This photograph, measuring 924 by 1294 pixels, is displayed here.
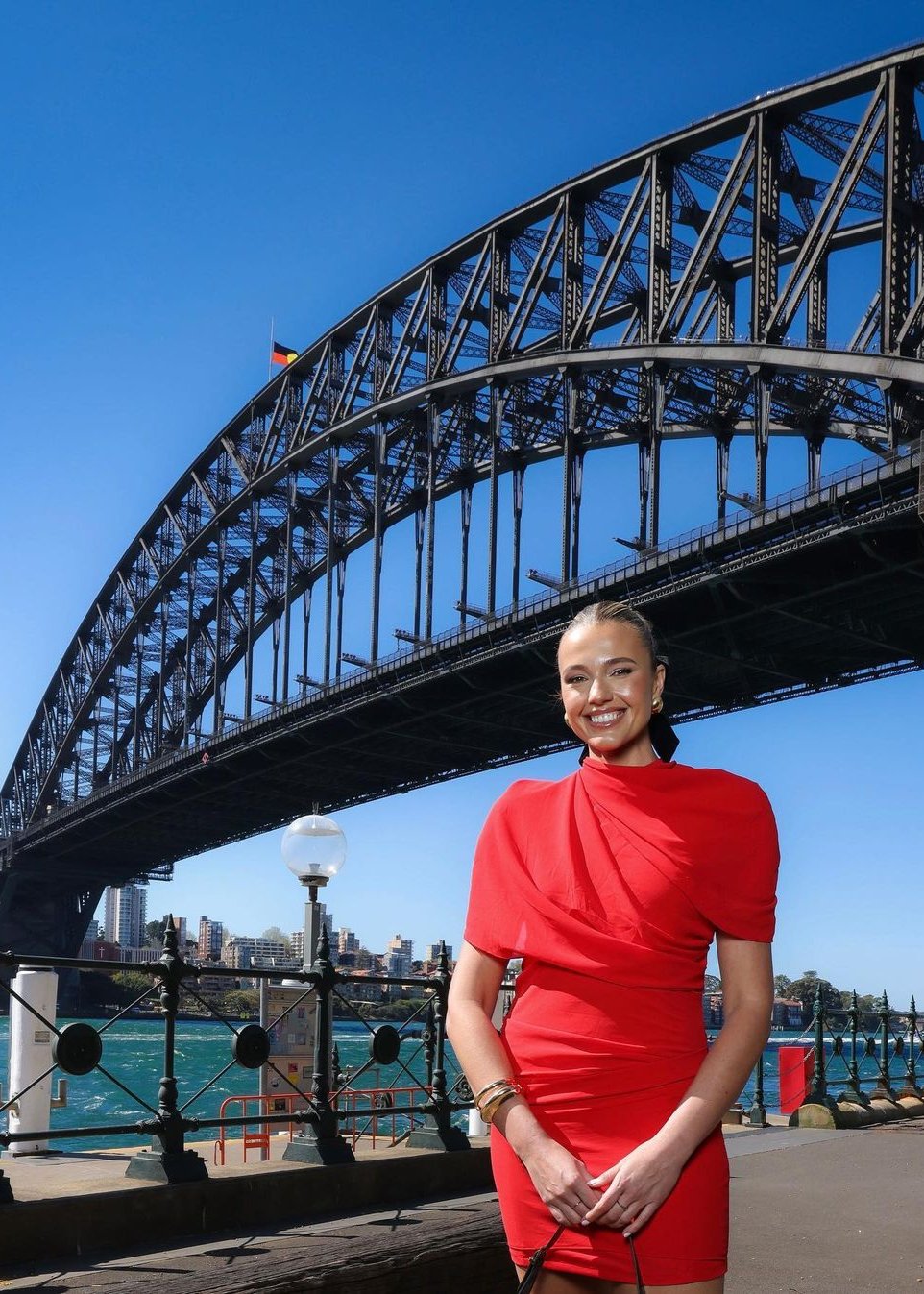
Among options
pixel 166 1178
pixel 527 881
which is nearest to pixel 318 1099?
pixel 166 1178

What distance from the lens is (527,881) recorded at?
2.09 m

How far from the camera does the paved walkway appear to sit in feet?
7.97

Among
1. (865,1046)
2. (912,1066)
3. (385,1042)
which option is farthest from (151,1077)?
(385,1042)

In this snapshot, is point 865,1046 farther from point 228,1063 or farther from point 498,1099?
point 498,1099

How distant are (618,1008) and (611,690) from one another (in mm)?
492

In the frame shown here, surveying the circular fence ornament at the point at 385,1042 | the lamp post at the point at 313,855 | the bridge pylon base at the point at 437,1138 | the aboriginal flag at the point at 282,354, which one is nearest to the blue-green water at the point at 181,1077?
the circular fence ornament at the point at 385,1042

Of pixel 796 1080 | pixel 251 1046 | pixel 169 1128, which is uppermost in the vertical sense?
pixel 251 1046

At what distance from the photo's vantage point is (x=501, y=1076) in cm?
197

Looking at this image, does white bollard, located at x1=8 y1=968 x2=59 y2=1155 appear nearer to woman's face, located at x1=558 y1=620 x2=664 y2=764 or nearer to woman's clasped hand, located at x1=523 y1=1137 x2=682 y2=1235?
woman's face, located at x1=558 y1=620 x2=664 y2=764

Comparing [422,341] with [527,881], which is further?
[422,341]

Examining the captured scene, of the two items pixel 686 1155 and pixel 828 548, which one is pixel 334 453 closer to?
pixel 828 548

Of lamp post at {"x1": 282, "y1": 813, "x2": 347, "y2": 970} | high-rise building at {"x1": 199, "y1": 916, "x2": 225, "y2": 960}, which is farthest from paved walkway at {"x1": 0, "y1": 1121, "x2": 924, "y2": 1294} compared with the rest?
high-rise building at {"x1": 199, "y1": 916, "x2": 225, "y2": 960}

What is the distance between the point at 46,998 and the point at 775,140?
2988cm

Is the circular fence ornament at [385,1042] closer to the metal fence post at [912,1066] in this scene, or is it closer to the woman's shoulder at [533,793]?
the woman's shoulder at [533,793]
